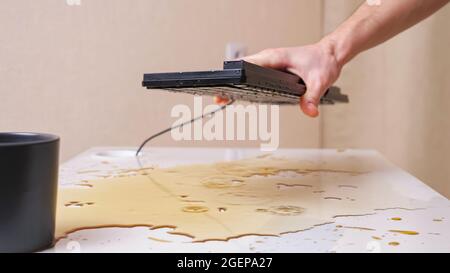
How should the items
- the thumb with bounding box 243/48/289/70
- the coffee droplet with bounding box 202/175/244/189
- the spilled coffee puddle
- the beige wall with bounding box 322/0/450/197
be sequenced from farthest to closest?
the beige wall with bounding box 322/0/450/197
the thumb with bounding box 243/48/289/70
the coffee droplet with bounding box 202/175/244/189
the spilled coffee puddle

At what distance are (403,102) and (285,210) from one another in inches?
47.4

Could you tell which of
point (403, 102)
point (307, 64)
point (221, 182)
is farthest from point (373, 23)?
point (403, 102)

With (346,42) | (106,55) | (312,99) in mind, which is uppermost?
(106,55)

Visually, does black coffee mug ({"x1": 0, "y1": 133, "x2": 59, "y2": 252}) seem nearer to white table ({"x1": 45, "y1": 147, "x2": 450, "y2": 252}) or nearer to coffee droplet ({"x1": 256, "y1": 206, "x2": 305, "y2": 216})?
white table ({"x1": 45, "y1": 147, "x2": 450, "y2": 252})

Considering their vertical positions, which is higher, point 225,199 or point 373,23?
point 373,23

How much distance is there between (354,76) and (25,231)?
1.76 metres

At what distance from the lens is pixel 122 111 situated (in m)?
2.02

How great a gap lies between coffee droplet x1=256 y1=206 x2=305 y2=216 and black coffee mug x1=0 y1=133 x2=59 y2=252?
0.88 ft

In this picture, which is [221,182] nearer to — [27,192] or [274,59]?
[274,59]

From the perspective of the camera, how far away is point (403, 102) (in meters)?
1.65

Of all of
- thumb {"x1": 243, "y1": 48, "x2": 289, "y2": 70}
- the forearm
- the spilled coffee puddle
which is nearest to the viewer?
the spilled coffee puddle

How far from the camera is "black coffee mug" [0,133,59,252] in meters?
0.38

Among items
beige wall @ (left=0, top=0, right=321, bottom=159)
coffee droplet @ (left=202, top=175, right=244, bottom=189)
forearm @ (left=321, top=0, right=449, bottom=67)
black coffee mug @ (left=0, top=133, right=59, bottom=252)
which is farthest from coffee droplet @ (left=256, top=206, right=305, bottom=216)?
beige wall @ (left=0, top=0, right=321, bottom=159)

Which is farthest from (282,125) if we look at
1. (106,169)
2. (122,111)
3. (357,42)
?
(106,169)
